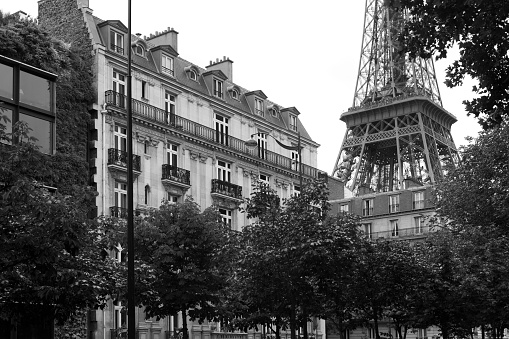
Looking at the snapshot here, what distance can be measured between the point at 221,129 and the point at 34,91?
26857 mm

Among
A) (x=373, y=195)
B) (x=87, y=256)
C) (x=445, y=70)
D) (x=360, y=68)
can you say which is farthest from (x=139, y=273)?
(x=360, y=68)

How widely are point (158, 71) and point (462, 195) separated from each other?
2197cm

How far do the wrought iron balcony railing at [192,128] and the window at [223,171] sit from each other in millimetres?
1074

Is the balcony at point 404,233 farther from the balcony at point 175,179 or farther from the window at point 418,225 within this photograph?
the balcony at point 175,179

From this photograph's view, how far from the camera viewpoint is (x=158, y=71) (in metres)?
53.5

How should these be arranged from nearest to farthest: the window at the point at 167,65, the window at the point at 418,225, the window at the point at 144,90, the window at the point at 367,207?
the window at the point at 144,90, the window at the point at 167,65, the window at the point at 418,225, the window at the point at 367,207

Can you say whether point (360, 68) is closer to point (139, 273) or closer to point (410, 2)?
point (139, 273)

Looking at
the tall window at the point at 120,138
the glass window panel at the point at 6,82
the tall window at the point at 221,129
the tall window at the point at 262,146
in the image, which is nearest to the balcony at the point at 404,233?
the tall window at the point at 262,146

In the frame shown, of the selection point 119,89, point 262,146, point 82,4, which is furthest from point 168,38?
point 119,89

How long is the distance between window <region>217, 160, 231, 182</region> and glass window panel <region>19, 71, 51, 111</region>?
81.9 ft

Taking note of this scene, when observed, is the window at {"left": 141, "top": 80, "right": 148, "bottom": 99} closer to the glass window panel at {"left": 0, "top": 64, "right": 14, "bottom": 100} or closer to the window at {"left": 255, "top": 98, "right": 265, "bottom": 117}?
the window at {"left": 255, "top": 98, "right": 265, "bottom": 117}

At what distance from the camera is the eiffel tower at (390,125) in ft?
343

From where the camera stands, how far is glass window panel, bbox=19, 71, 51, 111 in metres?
31.3

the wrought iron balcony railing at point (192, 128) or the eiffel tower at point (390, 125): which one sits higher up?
the eiffel tower at point (390, 125)
